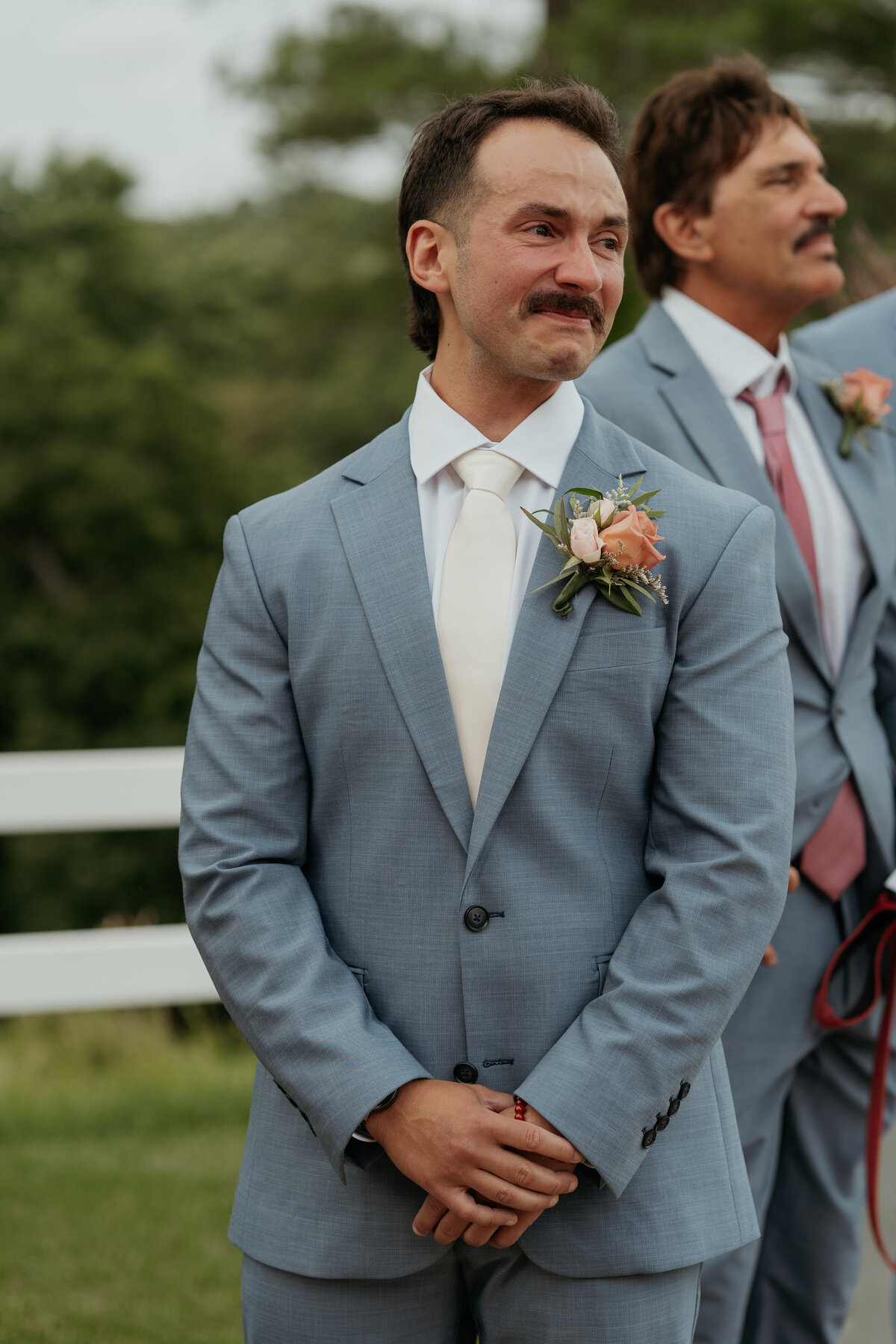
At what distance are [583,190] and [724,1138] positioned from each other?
1347 mm

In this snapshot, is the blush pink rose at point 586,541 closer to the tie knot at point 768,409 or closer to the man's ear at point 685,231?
the tie knot at point 768,409

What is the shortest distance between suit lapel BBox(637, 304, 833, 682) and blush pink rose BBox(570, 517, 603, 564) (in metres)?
0.71

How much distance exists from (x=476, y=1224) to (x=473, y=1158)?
104 millimetres

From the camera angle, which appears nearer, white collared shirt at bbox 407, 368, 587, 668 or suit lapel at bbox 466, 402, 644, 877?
suit lapel at bbox 466, 402, 644, 877

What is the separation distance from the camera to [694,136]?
267 cm

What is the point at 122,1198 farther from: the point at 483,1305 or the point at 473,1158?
the point at 473,1158

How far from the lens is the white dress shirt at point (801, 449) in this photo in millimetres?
2525

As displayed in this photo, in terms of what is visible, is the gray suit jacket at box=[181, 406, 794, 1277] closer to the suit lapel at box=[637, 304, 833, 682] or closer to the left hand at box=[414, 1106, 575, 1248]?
the left hand at box=[414, 1106, 575, 1248]

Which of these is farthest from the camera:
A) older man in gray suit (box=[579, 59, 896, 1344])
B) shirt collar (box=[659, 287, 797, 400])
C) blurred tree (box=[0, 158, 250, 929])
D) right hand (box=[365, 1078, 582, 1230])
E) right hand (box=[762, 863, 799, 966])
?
blurred tree (box=[0, 158, 250, 929])

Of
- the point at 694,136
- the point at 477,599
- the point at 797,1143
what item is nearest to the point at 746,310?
the point at 694,136

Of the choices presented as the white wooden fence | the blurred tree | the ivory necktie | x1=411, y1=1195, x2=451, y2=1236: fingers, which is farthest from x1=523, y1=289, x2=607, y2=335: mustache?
the blurred tree

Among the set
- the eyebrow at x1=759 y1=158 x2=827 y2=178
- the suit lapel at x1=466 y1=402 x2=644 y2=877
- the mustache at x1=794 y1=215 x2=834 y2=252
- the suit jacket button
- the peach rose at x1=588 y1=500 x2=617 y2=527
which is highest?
the eyebrow at x1=759 y1=158 x2=827 y2=178

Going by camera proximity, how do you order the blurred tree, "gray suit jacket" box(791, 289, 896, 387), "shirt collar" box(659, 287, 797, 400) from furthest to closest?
the blurred tree, "gray suit jacket" box(791, 289, 896, 387), "shirt collar" box(659, 287, 797, 400)

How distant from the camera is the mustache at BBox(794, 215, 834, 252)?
260 centimetres
